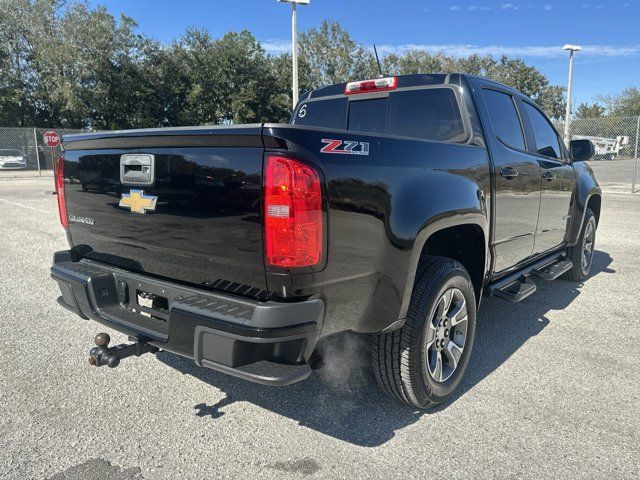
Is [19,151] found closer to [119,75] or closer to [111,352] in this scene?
[119,75]

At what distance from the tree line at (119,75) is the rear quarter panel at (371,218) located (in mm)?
31124

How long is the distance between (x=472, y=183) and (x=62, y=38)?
33.3m

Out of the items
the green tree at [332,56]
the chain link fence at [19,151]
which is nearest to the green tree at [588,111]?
the green tree at [332,56]

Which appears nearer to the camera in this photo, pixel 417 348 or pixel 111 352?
pixel 111 352

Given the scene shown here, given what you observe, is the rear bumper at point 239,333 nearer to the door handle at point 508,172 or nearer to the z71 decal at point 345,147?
the z71 decal at point 345,147

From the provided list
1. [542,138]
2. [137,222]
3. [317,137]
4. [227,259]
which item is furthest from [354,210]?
[542,138]

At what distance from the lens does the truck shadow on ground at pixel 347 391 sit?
2785 millimetres

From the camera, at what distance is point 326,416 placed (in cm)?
286

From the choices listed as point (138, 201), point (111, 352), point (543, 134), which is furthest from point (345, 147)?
point (543, 134)

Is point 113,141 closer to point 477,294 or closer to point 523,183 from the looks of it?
point 477,294

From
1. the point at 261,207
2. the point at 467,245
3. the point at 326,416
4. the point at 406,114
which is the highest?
the point at 406,114

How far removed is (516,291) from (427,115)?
57.6 inches

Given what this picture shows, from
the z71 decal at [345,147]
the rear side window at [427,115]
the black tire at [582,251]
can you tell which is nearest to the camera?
the z71 decal at [345,147]

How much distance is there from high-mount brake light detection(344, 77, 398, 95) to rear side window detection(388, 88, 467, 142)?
0.26ft
